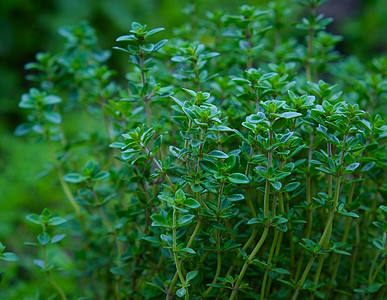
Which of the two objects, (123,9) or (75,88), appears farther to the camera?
(123,9)

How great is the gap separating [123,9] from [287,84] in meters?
2.80

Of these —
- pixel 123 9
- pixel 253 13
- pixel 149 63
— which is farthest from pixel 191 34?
pixel 123 9

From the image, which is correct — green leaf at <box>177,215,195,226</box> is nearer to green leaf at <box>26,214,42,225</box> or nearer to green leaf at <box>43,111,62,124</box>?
green leaf at <box>26,214,42,225</box>

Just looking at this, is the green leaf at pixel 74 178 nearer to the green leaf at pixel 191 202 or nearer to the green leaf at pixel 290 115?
the green leaf at pixel 191 202

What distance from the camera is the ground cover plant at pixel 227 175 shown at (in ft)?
2.79

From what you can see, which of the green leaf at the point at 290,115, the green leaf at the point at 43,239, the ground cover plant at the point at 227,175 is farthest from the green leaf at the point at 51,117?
the green leaf at the point at 290,115

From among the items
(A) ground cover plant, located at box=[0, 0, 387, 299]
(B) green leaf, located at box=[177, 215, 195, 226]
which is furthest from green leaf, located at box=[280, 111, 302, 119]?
(B) green leaf, located at box=[177, 215, 195, 226]

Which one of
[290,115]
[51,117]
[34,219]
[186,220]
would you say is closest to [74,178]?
[34,219]

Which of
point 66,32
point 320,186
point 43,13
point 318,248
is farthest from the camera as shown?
point 43,13

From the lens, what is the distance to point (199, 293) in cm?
101

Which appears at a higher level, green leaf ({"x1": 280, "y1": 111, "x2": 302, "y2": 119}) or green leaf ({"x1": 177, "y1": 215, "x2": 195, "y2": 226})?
green leaf ({"x1": 280, "y1": 111, "x2": 302, "y2": 119})

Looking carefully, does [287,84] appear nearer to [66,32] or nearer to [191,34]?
[191,34]

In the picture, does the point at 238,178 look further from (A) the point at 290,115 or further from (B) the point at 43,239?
(B) the point at 43,239

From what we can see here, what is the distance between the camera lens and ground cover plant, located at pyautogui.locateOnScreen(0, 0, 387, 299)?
85cm
